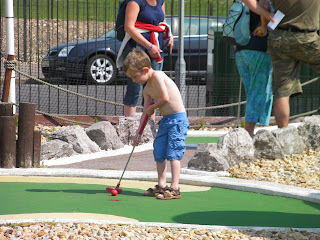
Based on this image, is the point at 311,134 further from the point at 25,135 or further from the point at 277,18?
the point at 25,135

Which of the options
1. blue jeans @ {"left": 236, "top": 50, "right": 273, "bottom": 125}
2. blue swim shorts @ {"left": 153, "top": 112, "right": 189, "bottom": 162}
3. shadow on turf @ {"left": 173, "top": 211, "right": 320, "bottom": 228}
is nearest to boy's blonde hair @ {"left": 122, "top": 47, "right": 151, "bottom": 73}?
blue swim shorts @ {"left": 153, "top": 112, "right": 189, "bottom": 162}

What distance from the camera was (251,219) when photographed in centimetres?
422

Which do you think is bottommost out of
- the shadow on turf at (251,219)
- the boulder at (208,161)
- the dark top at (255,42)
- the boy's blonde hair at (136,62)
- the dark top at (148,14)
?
the shadow on turf at (251,219)

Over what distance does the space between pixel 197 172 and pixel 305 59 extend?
1.77 meters

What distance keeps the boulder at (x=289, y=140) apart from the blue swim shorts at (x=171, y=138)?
2055 mm

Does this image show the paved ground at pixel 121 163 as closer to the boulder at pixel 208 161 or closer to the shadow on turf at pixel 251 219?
the boulder at pixel 208 161

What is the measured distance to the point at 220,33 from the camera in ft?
35.0

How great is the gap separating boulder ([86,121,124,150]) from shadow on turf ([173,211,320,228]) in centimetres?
329

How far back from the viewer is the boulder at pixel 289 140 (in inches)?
271

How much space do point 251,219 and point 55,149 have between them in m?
3.21

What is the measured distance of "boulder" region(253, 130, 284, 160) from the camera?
655cm

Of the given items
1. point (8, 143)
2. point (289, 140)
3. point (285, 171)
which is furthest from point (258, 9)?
point (8, 143)

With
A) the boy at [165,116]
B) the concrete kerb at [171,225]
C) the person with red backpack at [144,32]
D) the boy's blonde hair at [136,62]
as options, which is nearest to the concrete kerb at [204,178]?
the boy at [165,116]

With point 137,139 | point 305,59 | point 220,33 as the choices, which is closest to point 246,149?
point 305,59
